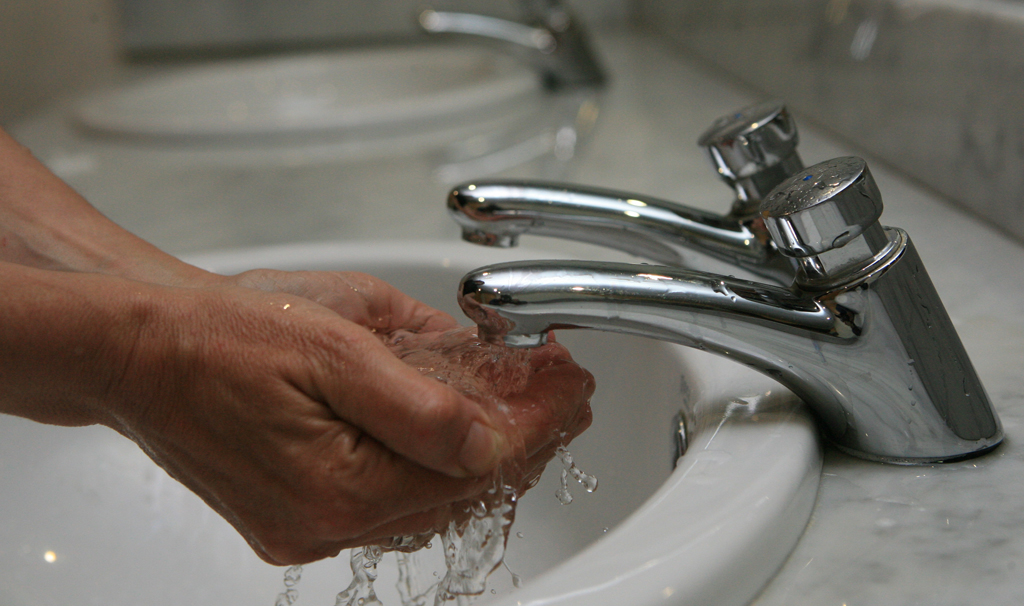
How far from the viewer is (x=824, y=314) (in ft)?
0.95

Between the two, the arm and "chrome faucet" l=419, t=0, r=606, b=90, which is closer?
the arm

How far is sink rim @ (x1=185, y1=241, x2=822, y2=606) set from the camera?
24cm

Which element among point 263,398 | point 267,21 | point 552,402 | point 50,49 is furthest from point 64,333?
point 267,21

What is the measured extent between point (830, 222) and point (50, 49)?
1.23 metres

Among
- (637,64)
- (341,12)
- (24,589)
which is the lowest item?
(637,64)

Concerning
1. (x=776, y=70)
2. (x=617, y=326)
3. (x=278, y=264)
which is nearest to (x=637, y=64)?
(x=776, y=70)

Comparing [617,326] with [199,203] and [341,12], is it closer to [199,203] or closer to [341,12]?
[199,203]

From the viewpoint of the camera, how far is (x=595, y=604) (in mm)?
229

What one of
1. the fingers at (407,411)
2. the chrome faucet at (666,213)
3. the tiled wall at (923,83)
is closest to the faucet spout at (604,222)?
the chrome faucet at (666,213)

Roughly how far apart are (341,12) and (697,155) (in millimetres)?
889

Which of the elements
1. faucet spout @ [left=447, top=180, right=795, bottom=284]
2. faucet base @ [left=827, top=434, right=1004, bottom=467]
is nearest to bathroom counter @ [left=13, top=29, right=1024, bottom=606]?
faucet base @ [left=827, top=434, right=1004, bottom=467]

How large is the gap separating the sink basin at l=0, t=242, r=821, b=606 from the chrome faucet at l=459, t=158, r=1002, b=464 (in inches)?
1.1

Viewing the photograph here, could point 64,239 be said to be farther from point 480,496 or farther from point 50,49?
point 50,49

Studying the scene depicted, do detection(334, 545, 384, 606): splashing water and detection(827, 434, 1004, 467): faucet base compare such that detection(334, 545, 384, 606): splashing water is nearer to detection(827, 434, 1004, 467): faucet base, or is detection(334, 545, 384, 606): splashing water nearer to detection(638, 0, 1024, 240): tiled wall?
detection(827, 434, 1004, 467): faucet base
